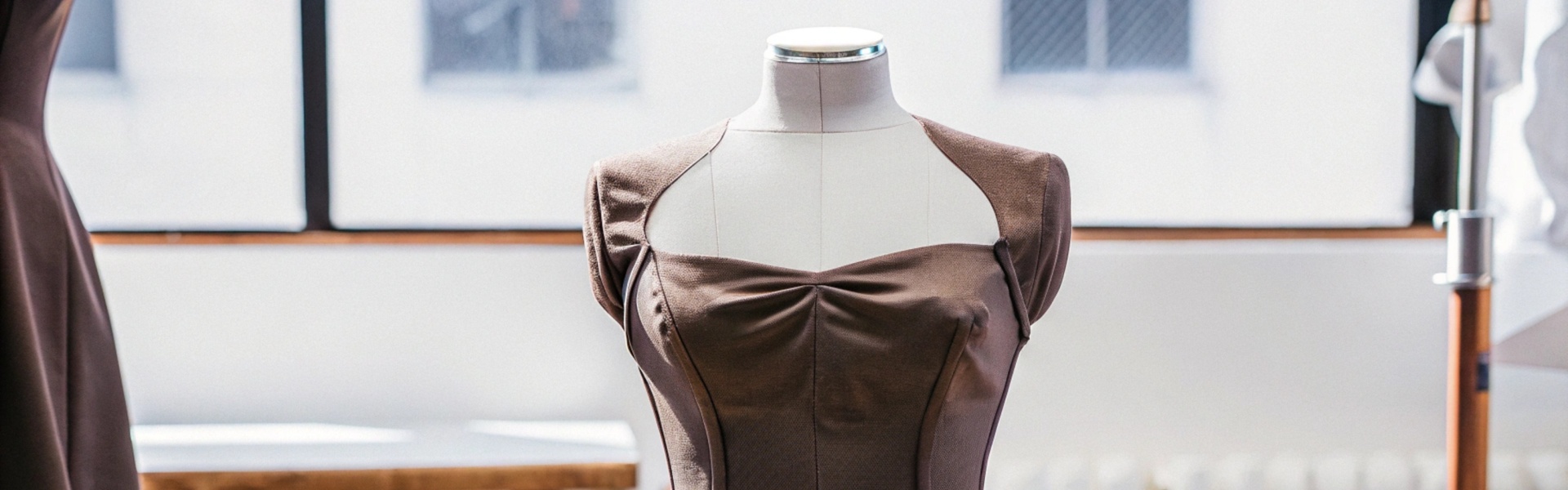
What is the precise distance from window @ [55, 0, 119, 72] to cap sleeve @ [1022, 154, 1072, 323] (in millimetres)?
1867

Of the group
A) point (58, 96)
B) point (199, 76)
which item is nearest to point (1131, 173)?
point (199, 76)

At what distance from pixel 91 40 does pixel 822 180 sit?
1.73 metres

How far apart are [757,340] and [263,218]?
1.51 metres

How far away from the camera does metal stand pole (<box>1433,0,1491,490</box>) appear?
168cm

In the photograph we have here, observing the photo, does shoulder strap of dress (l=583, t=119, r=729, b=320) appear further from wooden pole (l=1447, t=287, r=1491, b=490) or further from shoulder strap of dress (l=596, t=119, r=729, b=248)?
wooden pole (l=1447, t=287, r=1491, b=490)

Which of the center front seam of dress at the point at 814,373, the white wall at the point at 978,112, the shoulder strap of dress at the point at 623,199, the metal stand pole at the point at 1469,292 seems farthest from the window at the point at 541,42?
the metal stand pole at the point at 1469,292

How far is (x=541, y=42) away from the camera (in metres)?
2.22

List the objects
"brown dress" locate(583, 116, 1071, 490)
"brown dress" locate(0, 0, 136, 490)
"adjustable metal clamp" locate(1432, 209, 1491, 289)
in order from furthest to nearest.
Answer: "adjustable metal clamp" locate(1432, 209, 1491, 289) < "brown dress" locate(0, 0, 136, 490) < "brown dress" locate(583, 116, 1071, 490)

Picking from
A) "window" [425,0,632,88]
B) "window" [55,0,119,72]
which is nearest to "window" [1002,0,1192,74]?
"window" [425,0,632,88]

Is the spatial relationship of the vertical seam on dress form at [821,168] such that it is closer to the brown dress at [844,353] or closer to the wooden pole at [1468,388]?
the brown dress at [844,353]

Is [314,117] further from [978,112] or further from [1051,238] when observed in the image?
[1051,238]

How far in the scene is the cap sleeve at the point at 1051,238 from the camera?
3.71 feet

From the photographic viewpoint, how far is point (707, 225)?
44.4 inches

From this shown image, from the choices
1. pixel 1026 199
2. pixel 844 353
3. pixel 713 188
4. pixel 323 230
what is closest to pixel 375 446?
pixel 323 230
